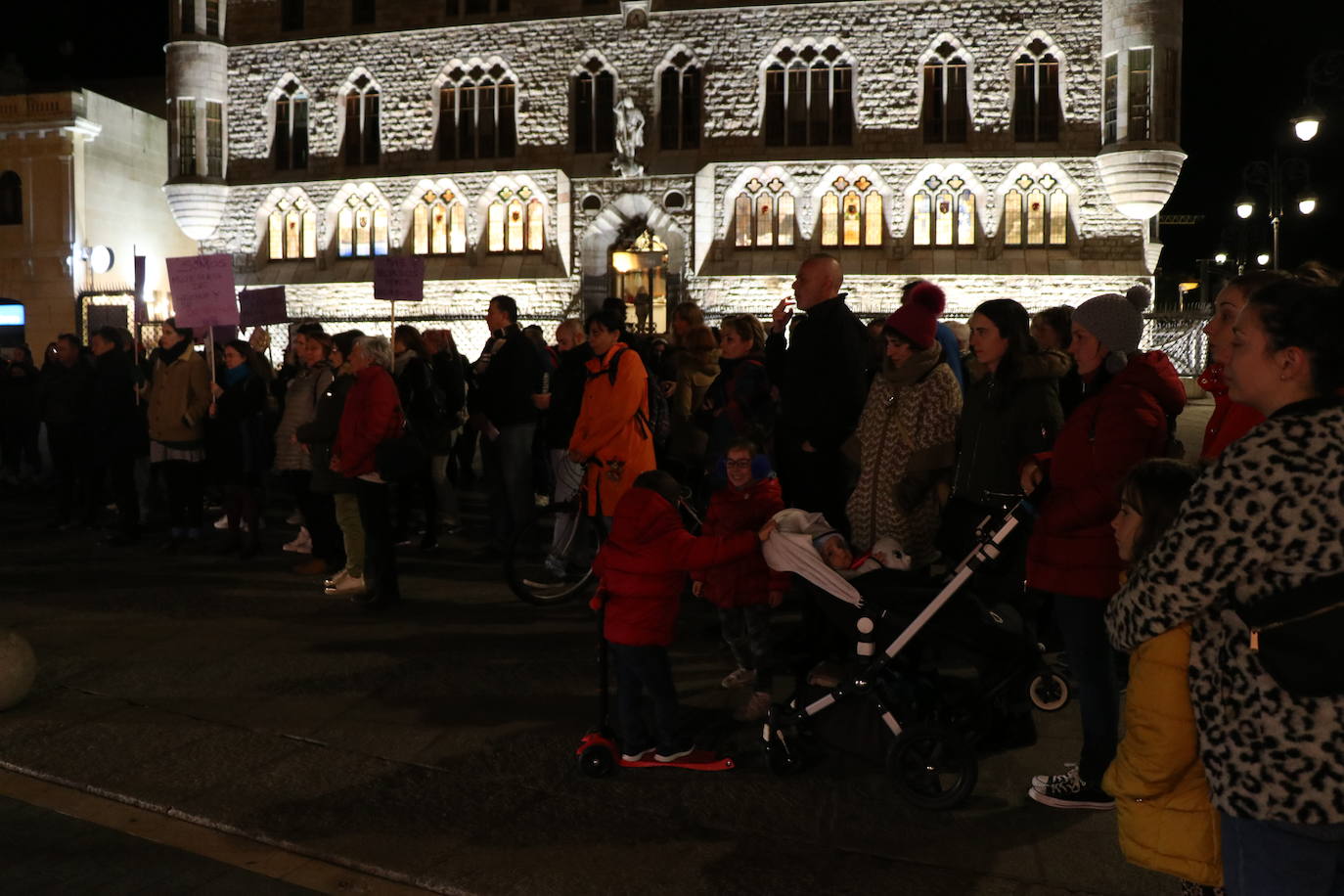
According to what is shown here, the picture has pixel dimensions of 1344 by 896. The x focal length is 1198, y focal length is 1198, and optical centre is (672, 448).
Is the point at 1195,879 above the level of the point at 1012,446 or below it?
below

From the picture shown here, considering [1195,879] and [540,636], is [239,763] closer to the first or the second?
[540,636]

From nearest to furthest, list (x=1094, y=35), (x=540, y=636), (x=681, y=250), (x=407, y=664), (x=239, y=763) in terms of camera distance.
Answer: (x=239, y=763) < (x=407, y=664) < (x=540, y=636) < (x=1094, y=35) < (x=681, y=250)

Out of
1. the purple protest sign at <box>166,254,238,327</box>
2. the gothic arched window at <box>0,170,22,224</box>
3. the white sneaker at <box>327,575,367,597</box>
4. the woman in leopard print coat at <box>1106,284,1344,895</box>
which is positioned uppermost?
the gothic arched window at <box>0,170,22,224</box>

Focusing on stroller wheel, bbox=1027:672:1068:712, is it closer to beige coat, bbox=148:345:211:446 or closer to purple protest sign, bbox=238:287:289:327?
beige coat, bbox=148:345:211:446

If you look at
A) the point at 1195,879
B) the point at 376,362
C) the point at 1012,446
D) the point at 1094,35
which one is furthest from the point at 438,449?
the point at 1094,35

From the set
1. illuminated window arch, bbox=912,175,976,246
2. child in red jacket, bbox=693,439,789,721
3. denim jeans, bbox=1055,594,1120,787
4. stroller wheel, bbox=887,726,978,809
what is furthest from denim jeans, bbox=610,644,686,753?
illuminated window arch, bbox=912,175,976,246

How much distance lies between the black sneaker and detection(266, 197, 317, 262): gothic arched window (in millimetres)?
28574

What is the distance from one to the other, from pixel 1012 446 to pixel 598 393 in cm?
295

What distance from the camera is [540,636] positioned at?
7090mm

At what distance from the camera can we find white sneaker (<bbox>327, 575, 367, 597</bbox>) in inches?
326

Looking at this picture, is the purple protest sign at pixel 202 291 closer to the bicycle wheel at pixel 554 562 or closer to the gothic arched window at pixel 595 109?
the bicycle wheel at pixel 554 562

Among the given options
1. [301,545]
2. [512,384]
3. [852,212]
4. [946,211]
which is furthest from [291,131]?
[512,384]

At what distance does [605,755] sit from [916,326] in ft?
7.51

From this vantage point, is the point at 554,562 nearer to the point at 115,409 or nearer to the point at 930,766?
the point at 930,766
